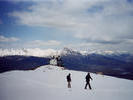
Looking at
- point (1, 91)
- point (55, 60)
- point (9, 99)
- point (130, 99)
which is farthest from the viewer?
point (55, 60)

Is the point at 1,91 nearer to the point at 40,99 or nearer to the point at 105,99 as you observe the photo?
the point at 40,99

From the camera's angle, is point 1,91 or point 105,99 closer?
point 105,99

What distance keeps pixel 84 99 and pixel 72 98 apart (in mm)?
1226

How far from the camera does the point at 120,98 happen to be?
16297mm

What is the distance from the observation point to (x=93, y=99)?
1532cm

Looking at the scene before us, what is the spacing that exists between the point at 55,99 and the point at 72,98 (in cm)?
178

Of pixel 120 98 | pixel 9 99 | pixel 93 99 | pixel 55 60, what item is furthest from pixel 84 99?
pixel 55 60

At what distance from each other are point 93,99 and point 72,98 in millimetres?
2121

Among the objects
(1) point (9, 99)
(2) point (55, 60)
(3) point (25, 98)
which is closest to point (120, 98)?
(3) point (25, 98)

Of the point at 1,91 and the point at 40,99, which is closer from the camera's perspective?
the point at 40,99

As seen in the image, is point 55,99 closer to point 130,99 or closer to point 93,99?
point 93,99

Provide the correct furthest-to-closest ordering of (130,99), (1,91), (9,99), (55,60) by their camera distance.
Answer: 1. (55,60)
2. (1,91)
3. (130,99)
4. (9,99)

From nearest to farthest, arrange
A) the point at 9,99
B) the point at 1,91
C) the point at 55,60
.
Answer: the point at 9,99 < the point at 1,91 < the point at 55,60

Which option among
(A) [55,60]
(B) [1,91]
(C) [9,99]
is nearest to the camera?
(C) [9,99]
